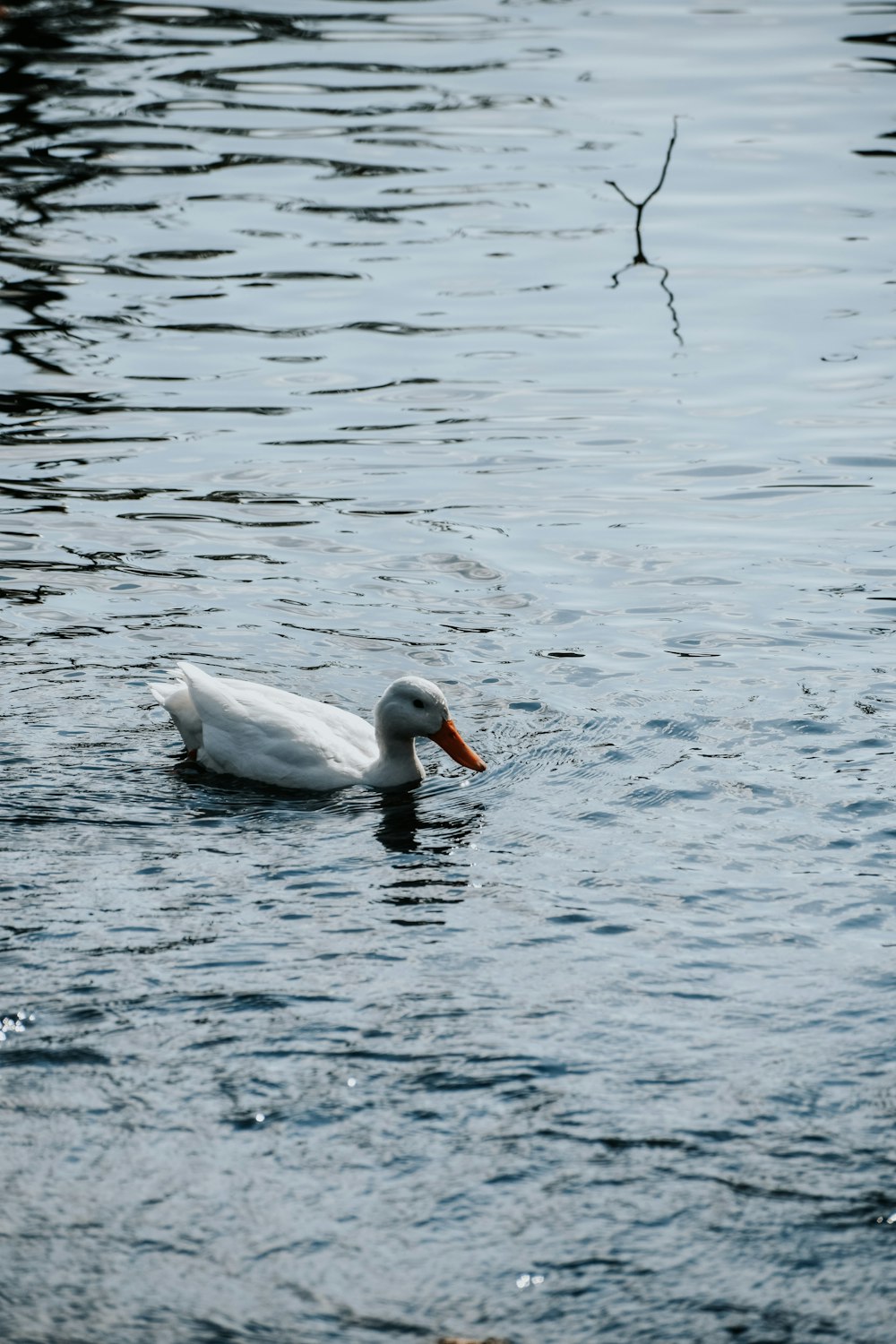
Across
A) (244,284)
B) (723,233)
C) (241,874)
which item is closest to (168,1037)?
(241,874)

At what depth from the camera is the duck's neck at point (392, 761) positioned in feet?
31.9

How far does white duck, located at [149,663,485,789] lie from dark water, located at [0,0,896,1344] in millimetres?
Result: 159

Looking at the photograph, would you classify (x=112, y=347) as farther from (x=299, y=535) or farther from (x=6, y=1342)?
(x=6, y=1342)

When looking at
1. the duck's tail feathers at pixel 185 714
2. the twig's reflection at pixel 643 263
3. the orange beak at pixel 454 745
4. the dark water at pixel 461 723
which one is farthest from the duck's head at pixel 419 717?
the twig's reflection at pixel 643 263

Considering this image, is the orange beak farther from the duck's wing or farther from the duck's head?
the duck's wing

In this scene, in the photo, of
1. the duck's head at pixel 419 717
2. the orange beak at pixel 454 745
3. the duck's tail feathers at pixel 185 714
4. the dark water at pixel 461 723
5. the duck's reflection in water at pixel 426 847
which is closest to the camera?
the dark water at pixel 461 723

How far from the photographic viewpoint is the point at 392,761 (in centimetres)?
976

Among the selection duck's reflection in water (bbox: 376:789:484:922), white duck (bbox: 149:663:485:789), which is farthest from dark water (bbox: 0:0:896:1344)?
white duck (bbox: 149:663:485:789)

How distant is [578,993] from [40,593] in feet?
18.9

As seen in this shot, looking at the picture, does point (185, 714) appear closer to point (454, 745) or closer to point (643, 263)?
point (454, 745)

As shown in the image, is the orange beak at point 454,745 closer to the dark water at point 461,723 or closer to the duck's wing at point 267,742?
the dark water at point 461,723

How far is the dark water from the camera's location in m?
5.91

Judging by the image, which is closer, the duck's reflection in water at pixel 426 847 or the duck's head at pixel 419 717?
the duck's reflection in water at pixel 426 847

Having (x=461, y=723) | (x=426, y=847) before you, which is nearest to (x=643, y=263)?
(x=461, y=723)
